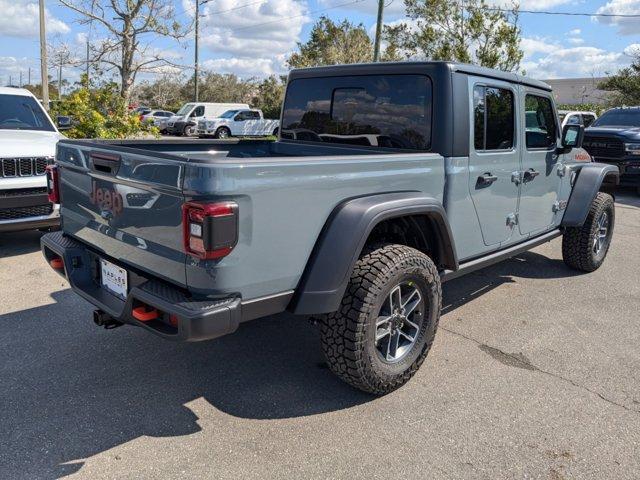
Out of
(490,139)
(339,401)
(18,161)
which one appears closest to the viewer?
(339,401)

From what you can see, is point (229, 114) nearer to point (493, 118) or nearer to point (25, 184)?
point (25, 184)

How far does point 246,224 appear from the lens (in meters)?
2.37

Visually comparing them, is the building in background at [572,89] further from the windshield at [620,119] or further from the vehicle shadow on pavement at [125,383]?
the vehicle shadow on pavement at [125,383]

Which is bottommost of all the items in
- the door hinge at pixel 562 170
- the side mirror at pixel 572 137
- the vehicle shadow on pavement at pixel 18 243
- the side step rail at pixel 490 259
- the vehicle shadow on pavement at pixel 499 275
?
the vehicle shadow on pavement at pixel 499 275

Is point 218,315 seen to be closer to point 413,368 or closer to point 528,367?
point 413,368

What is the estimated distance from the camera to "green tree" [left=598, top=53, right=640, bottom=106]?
26.5 m

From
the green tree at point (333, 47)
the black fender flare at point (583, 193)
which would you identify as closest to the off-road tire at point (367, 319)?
the black fender flare at point (583, 193)

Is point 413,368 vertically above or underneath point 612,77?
underneath

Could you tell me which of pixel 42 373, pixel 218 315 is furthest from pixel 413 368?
pixel 42 373

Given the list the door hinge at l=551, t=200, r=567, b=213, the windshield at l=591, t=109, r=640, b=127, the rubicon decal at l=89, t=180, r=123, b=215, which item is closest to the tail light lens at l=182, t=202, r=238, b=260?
the rubicon decal at l=89, t=180, r=123, b=215

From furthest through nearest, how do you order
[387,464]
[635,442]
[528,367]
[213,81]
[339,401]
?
[213,81] < [528,367] < [339,401] < [635,442] < [387,464]

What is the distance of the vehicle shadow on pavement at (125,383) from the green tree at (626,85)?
28.5 meters

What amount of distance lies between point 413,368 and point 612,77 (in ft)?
98.3

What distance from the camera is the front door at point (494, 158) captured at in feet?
12.0
